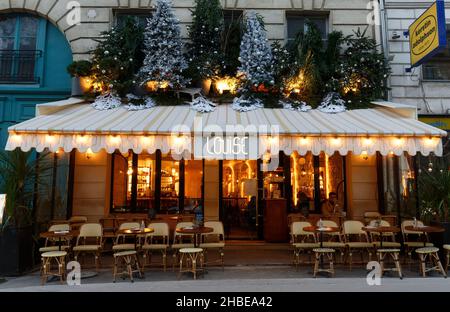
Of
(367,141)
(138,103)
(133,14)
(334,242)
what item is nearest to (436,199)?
(334,242)

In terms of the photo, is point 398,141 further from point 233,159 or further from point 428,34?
point 428,34

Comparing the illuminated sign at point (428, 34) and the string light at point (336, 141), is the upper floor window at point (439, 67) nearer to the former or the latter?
the illuminated sign at point (428, 34)

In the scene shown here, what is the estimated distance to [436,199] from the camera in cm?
855

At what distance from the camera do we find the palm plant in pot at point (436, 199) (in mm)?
8227

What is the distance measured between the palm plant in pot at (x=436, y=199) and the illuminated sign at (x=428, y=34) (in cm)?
303

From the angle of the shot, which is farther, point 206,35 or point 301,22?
point 301,22

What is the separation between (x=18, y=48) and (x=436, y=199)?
1197 cm

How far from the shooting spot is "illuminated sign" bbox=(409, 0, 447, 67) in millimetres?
8930

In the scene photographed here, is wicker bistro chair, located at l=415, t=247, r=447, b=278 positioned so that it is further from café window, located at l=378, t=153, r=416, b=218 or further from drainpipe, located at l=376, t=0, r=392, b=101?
drainpipe, located at l=376, t=0, r=392, b=101

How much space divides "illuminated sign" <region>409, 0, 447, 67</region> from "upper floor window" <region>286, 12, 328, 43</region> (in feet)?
7.94

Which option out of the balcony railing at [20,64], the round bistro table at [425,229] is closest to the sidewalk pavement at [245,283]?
the round bistro table at [425,229]
